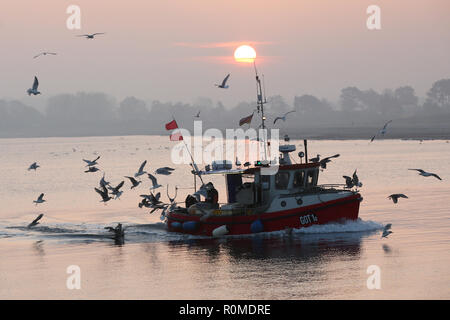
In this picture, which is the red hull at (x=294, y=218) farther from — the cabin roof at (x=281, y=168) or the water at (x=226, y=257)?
the cabin roof at (x=281, y=168)

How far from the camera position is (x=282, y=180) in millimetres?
34250

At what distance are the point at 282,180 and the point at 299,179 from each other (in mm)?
718

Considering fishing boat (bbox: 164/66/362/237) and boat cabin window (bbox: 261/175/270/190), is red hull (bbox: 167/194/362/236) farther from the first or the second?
boat cabin window (bbox: 261/175/270/190)

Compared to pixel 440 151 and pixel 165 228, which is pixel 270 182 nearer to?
pixel 165 228

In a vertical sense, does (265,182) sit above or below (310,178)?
below

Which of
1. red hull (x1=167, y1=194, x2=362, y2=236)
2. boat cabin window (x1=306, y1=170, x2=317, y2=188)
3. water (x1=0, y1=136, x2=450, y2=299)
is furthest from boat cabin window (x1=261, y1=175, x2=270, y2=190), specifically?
water (x1=0, y1=136, x2=450, y2=299)

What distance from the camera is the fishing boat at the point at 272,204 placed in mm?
33469

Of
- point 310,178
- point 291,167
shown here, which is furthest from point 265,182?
point 310,178

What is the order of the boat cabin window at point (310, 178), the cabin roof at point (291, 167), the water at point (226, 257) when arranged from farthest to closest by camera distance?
the boat cabin window at point (310, 178) → the cabin roof at point (291, 167) → the water at point (226, 257)

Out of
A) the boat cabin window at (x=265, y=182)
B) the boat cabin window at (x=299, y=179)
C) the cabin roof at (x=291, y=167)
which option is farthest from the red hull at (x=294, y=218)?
the cabin roof at (x=291, y=167)

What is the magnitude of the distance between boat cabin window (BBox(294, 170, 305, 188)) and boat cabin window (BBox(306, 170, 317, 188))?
199mm

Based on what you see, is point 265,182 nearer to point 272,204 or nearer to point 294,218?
point 272,204

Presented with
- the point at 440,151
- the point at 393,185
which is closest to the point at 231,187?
the point at 393,185

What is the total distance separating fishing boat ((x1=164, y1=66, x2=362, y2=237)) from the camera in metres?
33.5
